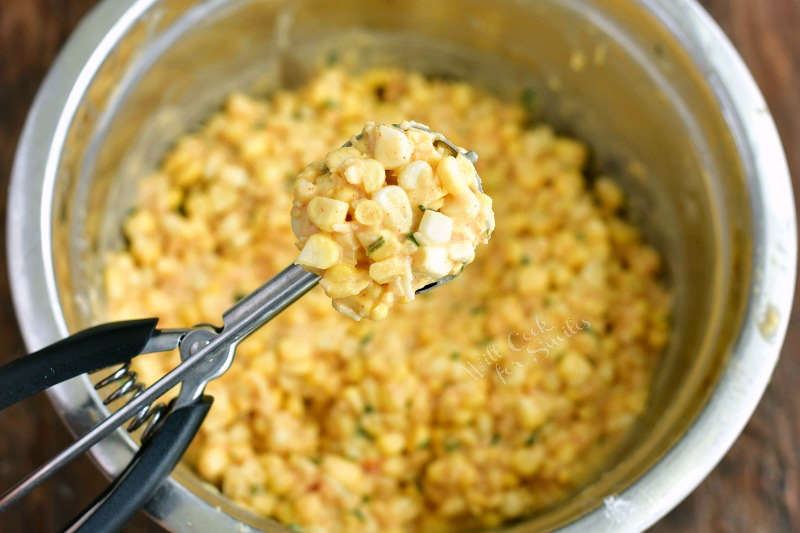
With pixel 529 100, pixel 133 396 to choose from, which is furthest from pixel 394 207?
pixel 529 100

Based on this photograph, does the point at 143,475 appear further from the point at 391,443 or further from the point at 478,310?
the point at 478,310

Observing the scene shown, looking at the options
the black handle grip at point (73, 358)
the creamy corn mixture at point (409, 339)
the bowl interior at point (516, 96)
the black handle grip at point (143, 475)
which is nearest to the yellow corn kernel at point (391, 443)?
the creamy corn mixture at point (409, 339)

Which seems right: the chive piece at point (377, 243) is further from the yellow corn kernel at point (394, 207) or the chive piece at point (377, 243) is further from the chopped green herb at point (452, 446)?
the chopped green herb at point (452, 446)

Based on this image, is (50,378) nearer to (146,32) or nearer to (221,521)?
(221,521)

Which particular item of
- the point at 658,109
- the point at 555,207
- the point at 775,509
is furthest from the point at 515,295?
the point at 775,509

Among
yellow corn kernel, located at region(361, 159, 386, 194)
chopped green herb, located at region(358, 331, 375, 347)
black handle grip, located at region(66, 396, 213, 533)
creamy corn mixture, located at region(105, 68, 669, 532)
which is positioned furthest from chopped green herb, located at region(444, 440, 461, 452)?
yellow corn kernel, located at region(361, 159, 386, 194)

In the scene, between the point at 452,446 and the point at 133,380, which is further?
the point at 452,446
